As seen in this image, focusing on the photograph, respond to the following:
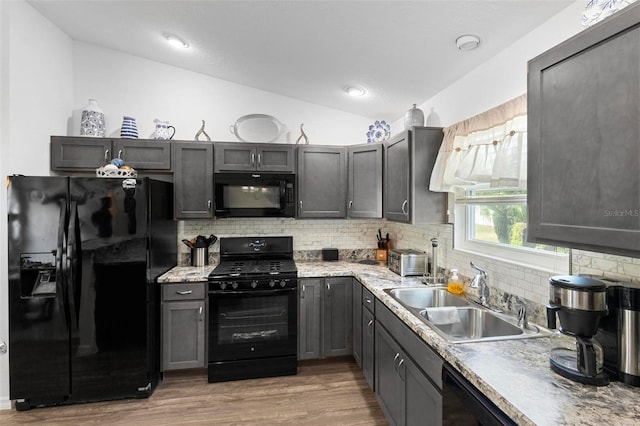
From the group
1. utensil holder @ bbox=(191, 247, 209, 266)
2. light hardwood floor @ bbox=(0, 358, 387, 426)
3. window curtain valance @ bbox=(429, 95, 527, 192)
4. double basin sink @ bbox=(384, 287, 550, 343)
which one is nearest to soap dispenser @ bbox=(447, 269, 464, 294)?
double basin sink @ bbox=(384, 287, 550, 343)

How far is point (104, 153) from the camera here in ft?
9.34

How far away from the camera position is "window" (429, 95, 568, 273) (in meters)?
1.66

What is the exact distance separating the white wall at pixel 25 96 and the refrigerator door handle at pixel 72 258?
50cm

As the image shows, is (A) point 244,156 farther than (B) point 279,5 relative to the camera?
Yes

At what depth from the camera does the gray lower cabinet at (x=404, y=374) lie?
143 centimetres

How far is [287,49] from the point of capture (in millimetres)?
2355

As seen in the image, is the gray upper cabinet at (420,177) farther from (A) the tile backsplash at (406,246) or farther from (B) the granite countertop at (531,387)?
(B) the granite countertop at (531,387)

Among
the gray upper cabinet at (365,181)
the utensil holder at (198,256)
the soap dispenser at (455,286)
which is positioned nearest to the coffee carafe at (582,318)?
the soap dispenser at (455,286)

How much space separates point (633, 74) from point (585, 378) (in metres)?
0.96

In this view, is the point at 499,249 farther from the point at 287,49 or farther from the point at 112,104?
the point at 112,104

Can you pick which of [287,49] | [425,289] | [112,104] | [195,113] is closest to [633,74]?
[425,289]

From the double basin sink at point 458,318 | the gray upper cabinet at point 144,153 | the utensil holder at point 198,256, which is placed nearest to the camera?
the double basin sink at point 458,318

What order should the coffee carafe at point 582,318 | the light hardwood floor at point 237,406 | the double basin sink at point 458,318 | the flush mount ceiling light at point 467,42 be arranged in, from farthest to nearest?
the light hardwood floor at point 237,406, the flush mount ceiling light at point 467,42, the double basin sink at point 458,318, the coffee carafe at point 582,318

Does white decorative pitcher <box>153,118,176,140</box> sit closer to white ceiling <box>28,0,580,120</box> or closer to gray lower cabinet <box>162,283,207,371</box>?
white ceiling <box>28,0,580,120</box>
